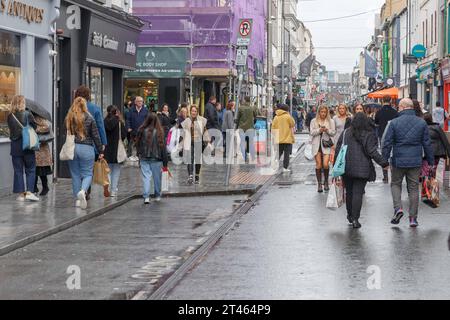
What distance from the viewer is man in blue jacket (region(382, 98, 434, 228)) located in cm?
1306

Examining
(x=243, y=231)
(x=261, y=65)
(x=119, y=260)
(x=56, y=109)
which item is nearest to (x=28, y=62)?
(x=56, y=109)

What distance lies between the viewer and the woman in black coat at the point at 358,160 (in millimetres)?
13125

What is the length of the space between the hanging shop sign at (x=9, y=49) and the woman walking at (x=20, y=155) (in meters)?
2.17

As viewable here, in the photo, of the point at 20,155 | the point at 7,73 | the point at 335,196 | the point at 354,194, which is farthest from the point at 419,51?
the point at 354,194

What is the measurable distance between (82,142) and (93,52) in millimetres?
8598

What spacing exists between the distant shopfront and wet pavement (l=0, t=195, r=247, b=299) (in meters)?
20.7

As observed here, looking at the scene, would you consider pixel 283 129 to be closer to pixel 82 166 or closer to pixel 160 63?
pixel 82 166

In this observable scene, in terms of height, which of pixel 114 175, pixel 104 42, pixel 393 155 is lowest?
pixel 114 175

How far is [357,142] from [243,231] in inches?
80.5

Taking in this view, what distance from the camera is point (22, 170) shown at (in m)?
15.9

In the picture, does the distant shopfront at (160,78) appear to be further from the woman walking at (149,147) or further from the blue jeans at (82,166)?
the blue jeans at (82,166)

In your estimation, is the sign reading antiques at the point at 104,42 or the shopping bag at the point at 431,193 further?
the sign reading antiques at the point at 104,42

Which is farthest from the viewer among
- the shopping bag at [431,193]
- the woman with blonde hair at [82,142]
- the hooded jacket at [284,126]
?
the hooded jacket at [284,126]

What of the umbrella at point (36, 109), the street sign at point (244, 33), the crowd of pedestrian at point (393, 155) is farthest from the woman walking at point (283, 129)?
the crowd of pedestrian at point (393, 155)
